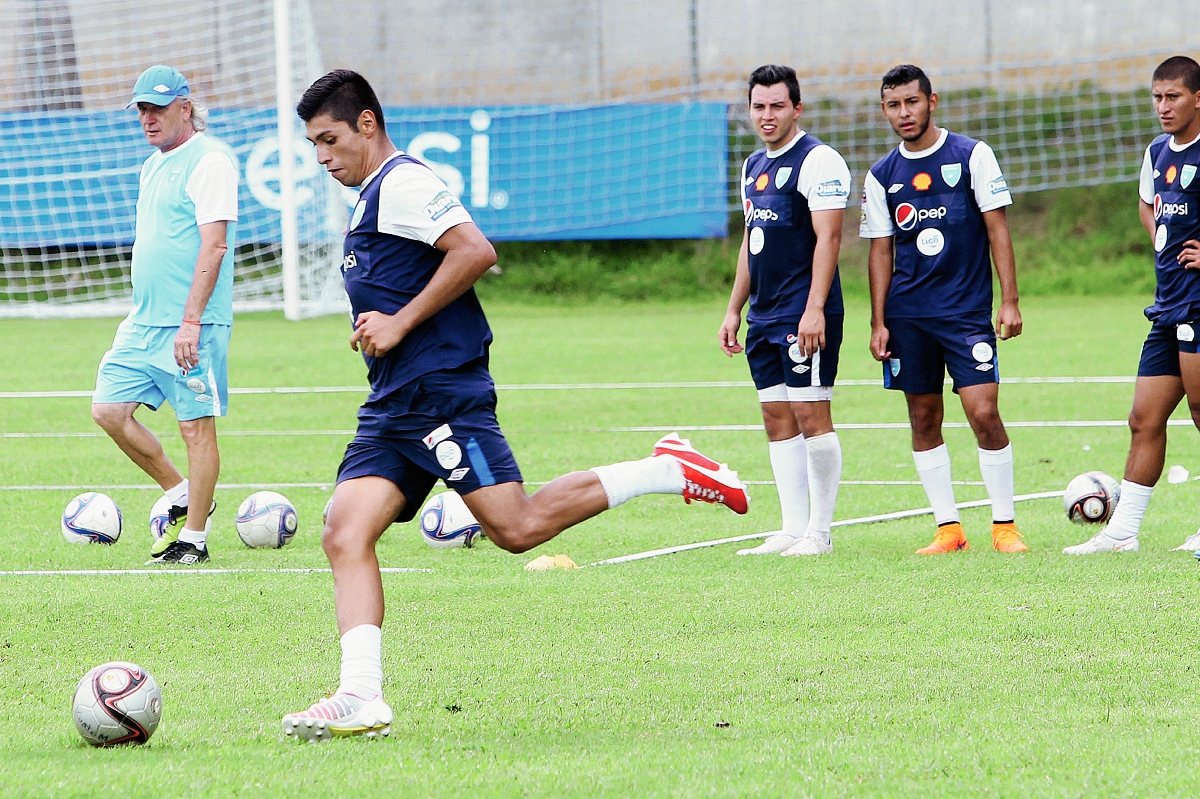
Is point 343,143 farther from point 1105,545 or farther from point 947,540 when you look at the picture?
point 1105,545

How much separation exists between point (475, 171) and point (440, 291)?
18124 millimetres

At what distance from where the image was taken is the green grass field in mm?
3463

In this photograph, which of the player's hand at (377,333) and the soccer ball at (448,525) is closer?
the player's hand at (377,333)

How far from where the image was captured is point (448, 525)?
680 centimetres

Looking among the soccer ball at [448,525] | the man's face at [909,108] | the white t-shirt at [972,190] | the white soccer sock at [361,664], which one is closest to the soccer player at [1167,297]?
the white t-shirt at [972,190]

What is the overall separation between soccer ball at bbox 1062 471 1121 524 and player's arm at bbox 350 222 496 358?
163 inches

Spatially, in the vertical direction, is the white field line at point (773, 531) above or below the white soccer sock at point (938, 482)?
below

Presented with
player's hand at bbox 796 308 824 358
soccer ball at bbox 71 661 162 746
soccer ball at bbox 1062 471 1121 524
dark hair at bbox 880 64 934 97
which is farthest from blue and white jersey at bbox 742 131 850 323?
soccer ball at bbox 71 661 162 746

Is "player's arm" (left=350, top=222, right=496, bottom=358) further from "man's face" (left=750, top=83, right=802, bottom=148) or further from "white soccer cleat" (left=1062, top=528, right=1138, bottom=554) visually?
"white soccer cleat" (left=1062, top=528, right=1138, bottom=554)

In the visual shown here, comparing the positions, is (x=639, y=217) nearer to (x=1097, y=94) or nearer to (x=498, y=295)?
(x=498, y=295)

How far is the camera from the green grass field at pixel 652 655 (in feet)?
11.4

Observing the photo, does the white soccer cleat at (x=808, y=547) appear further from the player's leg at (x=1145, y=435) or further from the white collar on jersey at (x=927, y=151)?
the white collar on jersey at (x=927, y=151)

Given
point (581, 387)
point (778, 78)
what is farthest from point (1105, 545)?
point (581, 387)

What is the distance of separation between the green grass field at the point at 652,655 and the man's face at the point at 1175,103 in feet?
5.95
